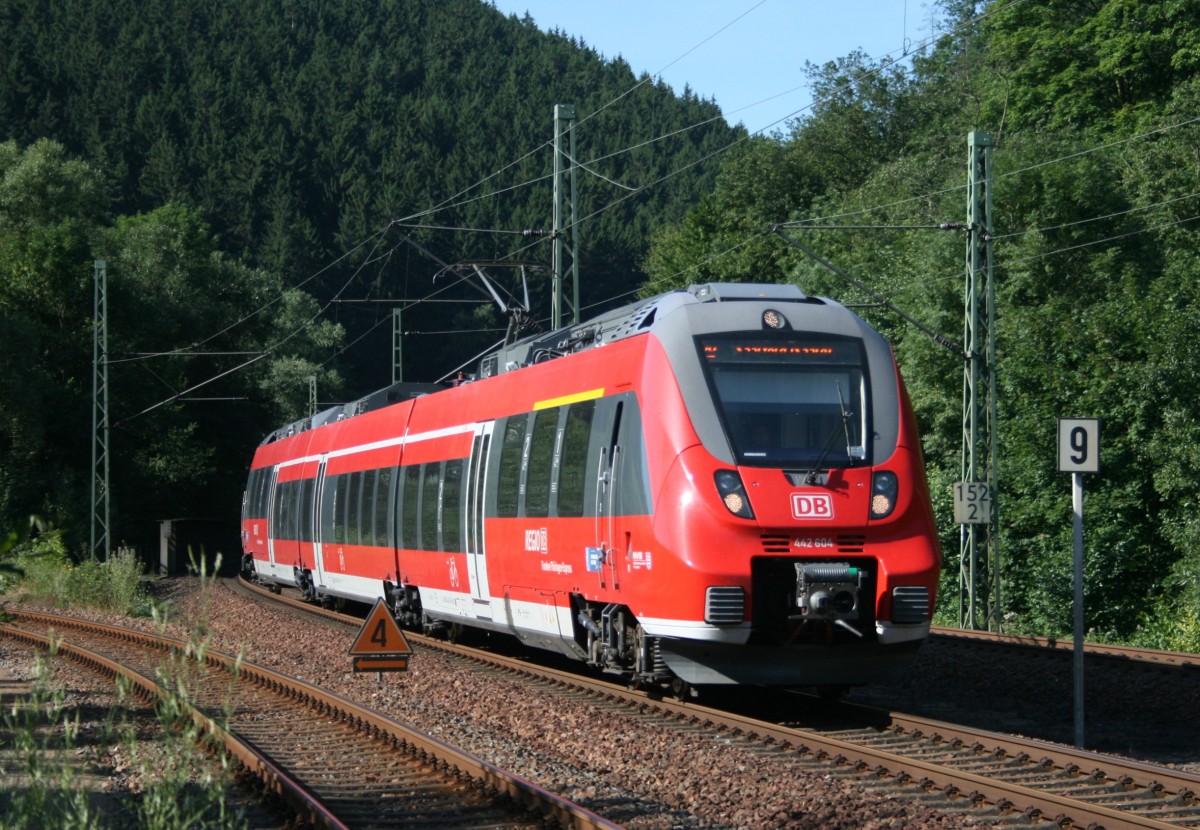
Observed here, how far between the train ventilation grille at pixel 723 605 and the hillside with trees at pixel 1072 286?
34.3 feet

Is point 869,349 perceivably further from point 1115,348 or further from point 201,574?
point 1115,348

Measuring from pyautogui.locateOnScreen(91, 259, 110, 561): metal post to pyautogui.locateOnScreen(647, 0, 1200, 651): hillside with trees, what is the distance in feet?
62.0

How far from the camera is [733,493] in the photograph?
35.3ft

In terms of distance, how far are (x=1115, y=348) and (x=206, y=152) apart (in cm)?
6948

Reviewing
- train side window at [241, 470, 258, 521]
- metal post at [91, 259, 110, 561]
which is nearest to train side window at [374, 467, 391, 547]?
train side window at [241, 470, 258, 521]

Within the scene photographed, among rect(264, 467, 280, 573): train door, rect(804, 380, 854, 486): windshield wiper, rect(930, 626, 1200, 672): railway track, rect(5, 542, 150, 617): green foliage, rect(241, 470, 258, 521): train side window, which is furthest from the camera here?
rect(241, 470, 258, 521): train side window

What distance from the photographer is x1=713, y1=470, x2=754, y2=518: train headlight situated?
35.2 feet

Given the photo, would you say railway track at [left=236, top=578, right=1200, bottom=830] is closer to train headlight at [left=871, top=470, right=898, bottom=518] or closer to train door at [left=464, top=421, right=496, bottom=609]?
train headlight at [left=871, top=470, right=898, bottom=518]

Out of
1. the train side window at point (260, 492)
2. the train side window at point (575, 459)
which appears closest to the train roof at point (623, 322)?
the train side window at point (575, 459)

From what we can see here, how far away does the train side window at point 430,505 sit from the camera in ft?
58.8

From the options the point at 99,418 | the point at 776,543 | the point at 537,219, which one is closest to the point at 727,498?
the point at 776,543

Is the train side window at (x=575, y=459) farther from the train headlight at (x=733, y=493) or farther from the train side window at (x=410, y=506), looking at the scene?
the train side window at (x=410, y=506)

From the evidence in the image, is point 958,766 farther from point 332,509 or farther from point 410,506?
point 332,509

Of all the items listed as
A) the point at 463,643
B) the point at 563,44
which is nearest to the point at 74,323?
the point at 463,643
